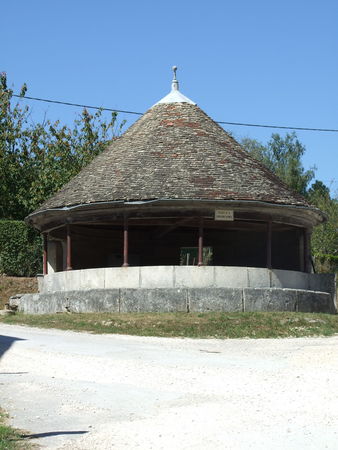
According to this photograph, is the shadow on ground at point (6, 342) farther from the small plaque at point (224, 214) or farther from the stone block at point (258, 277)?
the stone block at point (258, 277)

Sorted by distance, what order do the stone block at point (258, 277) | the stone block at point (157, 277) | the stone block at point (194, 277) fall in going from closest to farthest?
the stone block at point (194, 277)
the stone block at point (157, 277)
the stone block at point (258, 277)

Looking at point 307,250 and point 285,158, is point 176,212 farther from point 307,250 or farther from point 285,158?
point 285,158

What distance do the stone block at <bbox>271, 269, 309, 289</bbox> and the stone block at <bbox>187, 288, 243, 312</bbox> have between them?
2023 millimetres

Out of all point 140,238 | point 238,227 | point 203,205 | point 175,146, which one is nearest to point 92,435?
point 203,205

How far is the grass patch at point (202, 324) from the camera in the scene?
1795cm

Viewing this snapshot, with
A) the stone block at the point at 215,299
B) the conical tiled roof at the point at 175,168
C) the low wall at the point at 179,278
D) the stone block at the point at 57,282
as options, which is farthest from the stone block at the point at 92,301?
the conical tiled roof at the point at 175,168

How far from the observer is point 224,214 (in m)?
22.3

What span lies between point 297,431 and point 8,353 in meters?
7.15

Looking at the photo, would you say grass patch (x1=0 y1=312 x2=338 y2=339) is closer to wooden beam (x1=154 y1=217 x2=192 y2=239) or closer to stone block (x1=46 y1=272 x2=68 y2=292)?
stone block (x1=46 y1=272 x2=68 y2=292)

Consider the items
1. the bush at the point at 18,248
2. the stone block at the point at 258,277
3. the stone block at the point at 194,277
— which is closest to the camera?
the stone block at the point at 194,277

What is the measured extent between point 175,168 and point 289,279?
15.5 feet

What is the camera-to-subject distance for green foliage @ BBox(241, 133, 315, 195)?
5752 centimetres

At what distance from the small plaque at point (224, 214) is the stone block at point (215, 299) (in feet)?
7.20

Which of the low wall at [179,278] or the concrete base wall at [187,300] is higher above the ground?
the low wall at [179,278]
